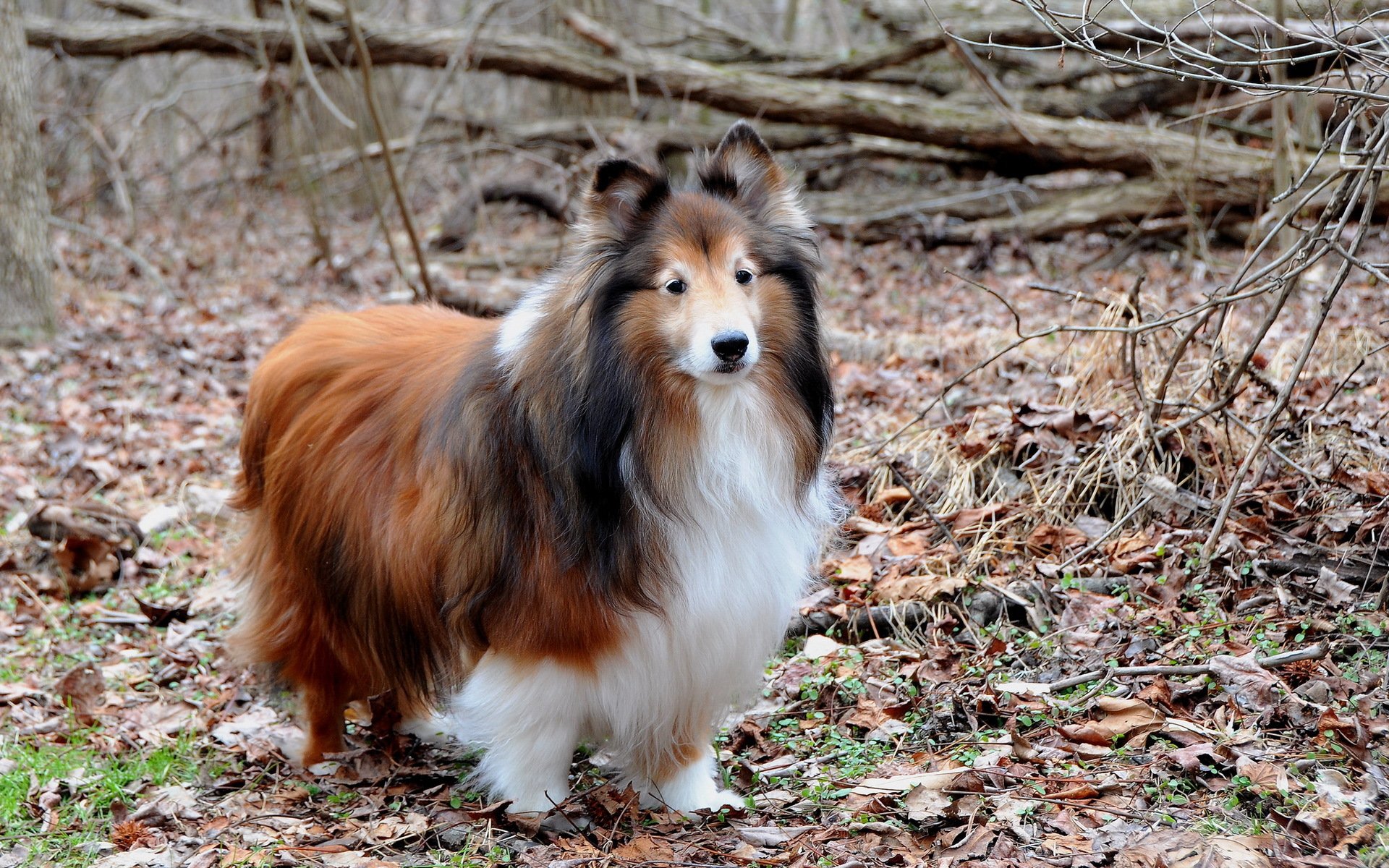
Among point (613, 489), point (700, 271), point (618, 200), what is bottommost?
point (613, 489)

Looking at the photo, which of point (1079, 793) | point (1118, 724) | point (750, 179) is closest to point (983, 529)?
point (1118, 724)

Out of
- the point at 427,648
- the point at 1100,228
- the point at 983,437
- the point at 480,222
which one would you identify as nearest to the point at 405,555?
the point at 427,648

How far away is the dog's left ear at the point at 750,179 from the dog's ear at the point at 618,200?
0.79 ft

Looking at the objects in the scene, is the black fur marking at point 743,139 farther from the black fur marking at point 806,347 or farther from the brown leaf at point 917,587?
the brown leaf at point 917,587

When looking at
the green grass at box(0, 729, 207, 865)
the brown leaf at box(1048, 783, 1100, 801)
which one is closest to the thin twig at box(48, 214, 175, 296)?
the green grass at box(0, 729, 207, 865)

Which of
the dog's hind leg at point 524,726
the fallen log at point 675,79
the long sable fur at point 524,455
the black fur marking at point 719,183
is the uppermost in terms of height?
the fallen log at point 675,79

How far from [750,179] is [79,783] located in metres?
2.89

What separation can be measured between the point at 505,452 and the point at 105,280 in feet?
29.6

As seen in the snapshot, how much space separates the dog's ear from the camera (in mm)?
3486

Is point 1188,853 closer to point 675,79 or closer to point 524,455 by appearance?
point 524,455

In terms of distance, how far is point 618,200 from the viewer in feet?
11.6

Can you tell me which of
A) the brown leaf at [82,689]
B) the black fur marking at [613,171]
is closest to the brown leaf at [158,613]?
the brown leaf at [82,689]

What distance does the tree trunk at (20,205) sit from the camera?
27.8 ft

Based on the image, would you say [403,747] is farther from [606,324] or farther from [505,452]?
[606,324]
